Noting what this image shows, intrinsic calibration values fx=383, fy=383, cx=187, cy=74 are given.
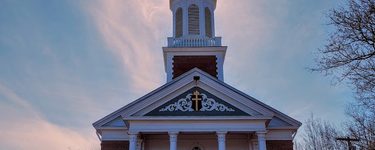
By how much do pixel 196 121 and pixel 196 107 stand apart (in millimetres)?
678

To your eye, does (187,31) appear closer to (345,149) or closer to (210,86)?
(210,86)

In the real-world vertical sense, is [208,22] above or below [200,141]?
above

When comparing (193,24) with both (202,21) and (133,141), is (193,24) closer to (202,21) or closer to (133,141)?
(202,21)

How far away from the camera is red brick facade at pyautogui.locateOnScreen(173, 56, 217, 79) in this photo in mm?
23734

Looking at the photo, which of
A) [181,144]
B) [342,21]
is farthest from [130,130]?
[342,21]

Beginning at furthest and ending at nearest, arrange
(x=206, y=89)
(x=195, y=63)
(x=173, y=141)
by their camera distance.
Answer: (x=195, y=63), (x=206, y=89), (x=173, y=141)

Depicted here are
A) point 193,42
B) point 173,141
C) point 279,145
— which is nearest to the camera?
point 173,141

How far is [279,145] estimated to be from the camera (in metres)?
18.9

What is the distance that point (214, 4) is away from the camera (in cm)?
2645

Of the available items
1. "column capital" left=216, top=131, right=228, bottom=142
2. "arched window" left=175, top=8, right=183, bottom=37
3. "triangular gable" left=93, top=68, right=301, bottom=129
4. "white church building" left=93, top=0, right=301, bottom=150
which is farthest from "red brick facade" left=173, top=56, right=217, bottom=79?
"column capital" left=216, top=131, right=228, bottom=142

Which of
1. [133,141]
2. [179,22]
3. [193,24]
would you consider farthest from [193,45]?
[133,141]

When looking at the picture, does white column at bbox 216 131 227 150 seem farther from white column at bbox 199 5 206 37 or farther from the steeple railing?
white column at bbox 199 5 206 37

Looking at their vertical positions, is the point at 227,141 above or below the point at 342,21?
below

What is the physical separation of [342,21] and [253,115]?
29.8ft
